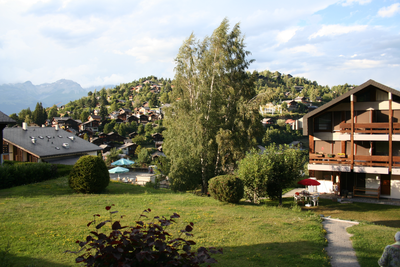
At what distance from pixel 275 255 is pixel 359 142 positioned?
17.7m

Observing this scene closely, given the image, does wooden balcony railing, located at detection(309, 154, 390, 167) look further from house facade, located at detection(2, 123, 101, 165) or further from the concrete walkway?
house facade, located at detection(2, 123, 101, 165)

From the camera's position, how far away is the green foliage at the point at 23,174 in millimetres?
15996

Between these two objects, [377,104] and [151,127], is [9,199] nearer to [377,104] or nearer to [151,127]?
[377,104]

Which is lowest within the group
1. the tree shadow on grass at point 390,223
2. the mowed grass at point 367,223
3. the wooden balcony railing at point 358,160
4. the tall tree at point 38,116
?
the tree shadow on grass at point 390,223

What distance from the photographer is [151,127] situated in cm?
9219

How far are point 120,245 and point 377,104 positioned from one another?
22.8 meters

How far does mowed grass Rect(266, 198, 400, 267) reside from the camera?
323 inches

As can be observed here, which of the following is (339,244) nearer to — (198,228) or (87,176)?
(198,228)

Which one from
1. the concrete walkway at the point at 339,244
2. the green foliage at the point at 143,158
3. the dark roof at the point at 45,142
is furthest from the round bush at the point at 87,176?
the green foliage at the point at 143,158

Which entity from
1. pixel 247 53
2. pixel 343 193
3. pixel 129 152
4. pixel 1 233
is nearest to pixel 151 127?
pixel 129 152

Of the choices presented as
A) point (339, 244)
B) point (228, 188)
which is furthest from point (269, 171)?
point (339, 244)

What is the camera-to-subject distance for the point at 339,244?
8930 millimetres

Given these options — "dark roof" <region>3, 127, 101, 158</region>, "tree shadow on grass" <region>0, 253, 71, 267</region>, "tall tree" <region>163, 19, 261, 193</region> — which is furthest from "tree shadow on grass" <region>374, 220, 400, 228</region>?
"dark roof" <region>3, 127, 101, 158</region>

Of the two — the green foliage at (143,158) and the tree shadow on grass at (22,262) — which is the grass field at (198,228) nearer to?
the tree shadow on grass at (22,262)
